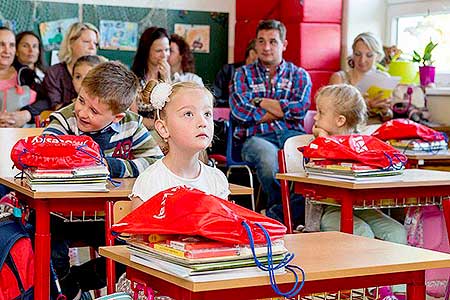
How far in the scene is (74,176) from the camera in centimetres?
332

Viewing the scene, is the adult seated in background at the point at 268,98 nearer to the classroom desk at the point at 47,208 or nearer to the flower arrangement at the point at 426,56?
the flower arrangement at the point at 426,56

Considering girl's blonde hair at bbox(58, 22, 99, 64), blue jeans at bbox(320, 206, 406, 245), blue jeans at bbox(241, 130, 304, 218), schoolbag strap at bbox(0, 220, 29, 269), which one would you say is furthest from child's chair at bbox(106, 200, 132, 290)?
girl's blonde hair at bbox(58, 22, 99, 64)

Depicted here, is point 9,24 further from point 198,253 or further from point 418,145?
point 198,253

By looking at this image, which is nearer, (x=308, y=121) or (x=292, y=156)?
(x=292, y=156)

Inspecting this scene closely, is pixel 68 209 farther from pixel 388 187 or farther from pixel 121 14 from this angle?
pixel 121 14

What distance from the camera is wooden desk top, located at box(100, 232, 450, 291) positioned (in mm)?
1902

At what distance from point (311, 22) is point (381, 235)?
2.85 m

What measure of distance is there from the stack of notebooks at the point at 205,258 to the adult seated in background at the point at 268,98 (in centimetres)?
386

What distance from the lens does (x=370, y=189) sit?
3.76 metres

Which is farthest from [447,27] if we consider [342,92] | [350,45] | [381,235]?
[381,235]

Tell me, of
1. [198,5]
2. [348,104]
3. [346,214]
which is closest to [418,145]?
[348,104]

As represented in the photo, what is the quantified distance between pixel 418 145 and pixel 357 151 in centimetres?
123

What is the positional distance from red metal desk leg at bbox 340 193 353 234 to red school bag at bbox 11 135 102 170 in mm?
1053

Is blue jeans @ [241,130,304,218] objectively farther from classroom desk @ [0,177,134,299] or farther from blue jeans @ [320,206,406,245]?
classroom desk @ [0,177,134,299]
